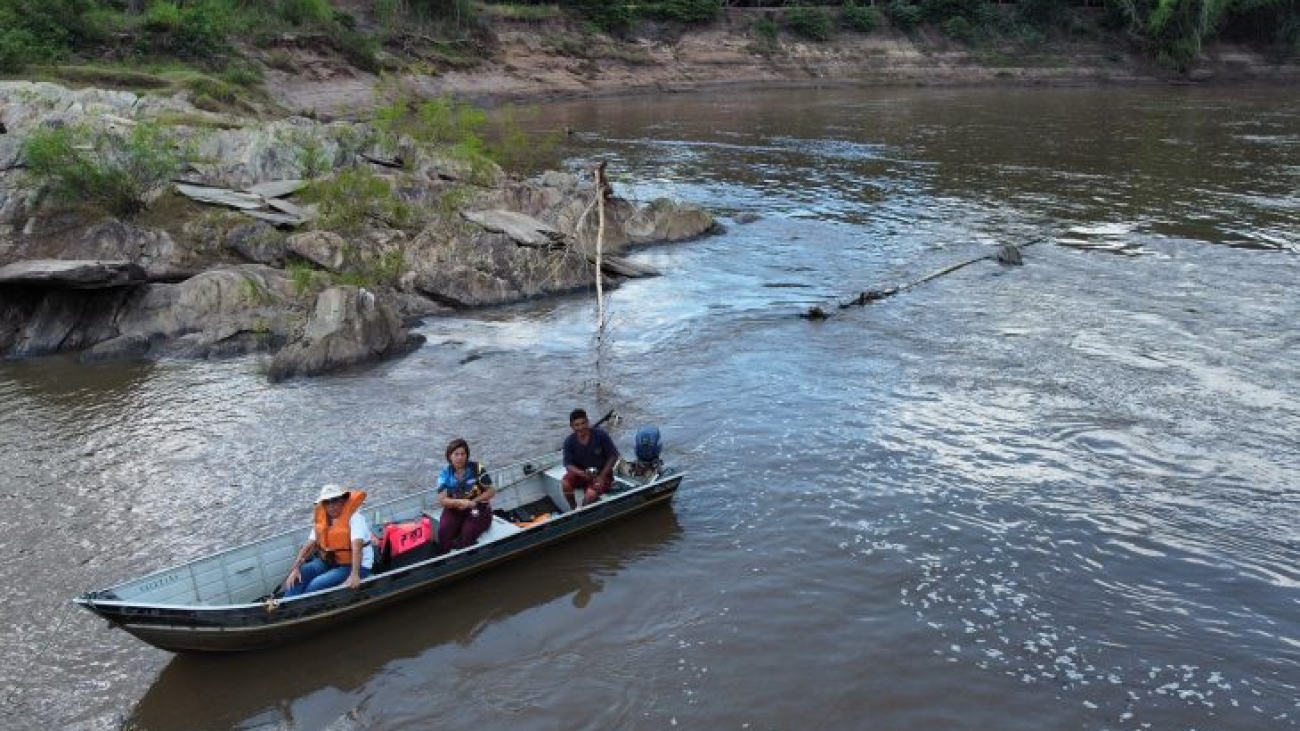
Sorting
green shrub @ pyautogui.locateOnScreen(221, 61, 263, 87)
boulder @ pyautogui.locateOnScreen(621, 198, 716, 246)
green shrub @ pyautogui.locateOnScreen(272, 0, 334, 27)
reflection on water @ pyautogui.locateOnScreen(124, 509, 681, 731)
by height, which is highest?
green shrub @ pyautogui.locateOnScreen(272, 0, 334, 27)

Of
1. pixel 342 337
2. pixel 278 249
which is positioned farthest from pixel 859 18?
pixel 342 337

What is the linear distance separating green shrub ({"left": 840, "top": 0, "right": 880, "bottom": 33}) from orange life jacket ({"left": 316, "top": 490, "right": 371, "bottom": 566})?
71614mm

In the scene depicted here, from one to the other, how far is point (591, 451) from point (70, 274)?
12.0m

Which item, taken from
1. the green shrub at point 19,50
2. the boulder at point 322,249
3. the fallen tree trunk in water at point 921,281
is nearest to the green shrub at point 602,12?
the green shrub at point 19,50

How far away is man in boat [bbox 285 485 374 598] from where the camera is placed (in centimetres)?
1068

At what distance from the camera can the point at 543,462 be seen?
13.9 m

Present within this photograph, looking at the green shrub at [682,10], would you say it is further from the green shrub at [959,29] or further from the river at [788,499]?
the river at [788,499]

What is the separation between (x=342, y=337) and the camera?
62.8 feet

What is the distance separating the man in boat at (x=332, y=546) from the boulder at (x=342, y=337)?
827 centimetres

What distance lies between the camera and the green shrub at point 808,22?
73688mm

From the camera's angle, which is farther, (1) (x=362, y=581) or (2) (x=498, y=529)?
(2) (x=498, y=529)

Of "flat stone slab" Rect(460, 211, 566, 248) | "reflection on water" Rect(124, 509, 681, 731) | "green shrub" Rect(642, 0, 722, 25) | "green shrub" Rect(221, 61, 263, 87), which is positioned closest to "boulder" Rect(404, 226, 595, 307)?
"flat stone slab" Rect(460, 211, 566, 248)

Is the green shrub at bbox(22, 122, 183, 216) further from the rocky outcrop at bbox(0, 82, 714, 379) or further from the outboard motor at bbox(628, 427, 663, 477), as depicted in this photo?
the outboard motor at bbox(628, 427, 663, 477)

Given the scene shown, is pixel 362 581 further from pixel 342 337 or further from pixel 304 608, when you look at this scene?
pixel 342 337
